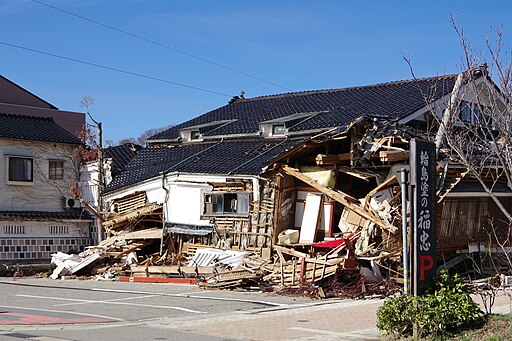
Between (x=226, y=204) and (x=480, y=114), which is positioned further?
(x=226, y=204)

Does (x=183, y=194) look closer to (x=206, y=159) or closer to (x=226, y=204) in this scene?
(x=206, y=159)

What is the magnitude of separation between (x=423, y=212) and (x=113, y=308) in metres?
8.30

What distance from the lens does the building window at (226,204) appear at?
24203mm

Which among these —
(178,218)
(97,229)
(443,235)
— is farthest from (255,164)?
(97,229)

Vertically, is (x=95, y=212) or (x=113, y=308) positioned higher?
(x=95, y=212)

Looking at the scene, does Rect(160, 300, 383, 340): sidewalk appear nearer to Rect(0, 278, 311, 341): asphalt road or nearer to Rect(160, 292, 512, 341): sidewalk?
Rect(160, 292, 512, 341): sidewalk

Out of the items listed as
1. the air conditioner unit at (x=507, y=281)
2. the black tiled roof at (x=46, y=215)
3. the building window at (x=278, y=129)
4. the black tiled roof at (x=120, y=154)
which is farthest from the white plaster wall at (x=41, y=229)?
the air conditioner unit at (x=507, y=281)

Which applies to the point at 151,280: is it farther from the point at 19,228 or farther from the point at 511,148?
the point at 511,148

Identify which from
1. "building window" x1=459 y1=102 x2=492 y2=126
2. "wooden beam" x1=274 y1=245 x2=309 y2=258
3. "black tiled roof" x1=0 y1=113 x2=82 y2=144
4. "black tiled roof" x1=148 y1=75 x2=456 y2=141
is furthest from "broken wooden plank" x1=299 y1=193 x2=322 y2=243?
"black tiled roof" x1=0 y1=113 x2=82 y2=144

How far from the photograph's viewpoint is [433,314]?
10609 mm

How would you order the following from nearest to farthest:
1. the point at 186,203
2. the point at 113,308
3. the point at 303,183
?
1. the point at 113,308
2. the point at 303,183
3. the point at 186,203

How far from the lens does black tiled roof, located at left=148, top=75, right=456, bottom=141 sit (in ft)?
81.4

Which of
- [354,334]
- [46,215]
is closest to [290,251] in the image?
[354,334]

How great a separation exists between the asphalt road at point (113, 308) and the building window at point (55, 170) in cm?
926
